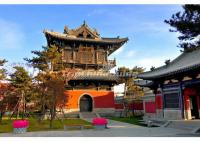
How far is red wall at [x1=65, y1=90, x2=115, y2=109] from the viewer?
30511 millimetres

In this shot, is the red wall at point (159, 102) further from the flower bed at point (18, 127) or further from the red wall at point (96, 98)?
the flower bed at point (18, 127)

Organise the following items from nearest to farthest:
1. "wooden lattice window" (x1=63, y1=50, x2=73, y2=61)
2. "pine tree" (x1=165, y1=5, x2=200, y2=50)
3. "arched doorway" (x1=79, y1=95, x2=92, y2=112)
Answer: "pine tree" (x1=165, y1=5, x2=200, y2=50) < "arched doorway" (x1=79, y1=95, x2=92, y2=112) < "wooden lattice window" (x1=63, y1=50, x2=73, y2=61)

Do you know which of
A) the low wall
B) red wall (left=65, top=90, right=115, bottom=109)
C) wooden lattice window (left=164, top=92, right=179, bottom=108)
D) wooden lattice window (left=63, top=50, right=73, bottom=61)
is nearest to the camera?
the low wall

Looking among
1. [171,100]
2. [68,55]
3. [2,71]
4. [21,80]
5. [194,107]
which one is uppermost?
[68,55]

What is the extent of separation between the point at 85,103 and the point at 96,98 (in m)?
1.39

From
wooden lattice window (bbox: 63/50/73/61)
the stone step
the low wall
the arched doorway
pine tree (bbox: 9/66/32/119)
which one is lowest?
the stone step

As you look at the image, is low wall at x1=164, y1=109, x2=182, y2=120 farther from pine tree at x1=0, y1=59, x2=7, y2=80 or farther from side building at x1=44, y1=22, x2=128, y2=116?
pine tree at x1=0, y1=59, x2=7, y2=80

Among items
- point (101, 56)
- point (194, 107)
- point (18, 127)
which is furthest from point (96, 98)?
point (18, 127)

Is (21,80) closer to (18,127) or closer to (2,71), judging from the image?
(2,71)

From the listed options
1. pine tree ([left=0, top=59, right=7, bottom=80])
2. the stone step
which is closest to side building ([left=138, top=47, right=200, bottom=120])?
the stone step

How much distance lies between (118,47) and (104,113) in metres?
9.18

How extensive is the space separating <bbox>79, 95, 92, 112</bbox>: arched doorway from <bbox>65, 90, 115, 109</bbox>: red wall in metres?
0.51

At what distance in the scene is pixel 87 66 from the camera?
32594mm

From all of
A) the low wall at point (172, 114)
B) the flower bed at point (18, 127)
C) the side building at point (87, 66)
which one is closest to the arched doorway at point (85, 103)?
the side building at point (87, 66)
